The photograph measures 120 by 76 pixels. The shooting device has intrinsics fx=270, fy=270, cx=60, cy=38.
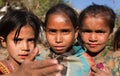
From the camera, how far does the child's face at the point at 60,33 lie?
213 centimetres

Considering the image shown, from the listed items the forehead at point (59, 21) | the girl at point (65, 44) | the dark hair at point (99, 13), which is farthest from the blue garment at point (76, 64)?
the dark hair at point (99, 13)

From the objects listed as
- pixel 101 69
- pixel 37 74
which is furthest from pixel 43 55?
pixel 37 74

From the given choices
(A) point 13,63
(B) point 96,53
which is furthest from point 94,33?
(A) point 13,63

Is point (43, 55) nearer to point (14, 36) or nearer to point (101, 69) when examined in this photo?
point (14, 36)

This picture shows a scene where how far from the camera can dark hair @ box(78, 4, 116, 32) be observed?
2.38m

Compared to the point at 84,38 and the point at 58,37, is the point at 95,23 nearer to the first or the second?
the point at 84,38

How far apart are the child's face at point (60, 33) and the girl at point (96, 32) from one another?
133mm

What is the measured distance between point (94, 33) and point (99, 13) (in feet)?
0.77

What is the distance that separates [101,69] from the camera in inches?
63.0

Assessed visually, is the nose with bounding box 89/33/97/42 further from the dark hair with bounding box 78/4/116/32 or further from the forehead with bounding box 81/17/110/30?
the dark hair with bounding box 78/4/116/32

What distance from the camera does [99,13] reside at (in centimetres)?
240

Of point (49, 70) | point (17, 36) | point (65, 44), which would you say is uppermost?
point (49, 70)

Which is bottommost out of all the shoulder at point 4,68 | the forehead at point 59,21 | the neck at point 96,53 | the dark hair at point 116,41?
the dark hair at point 116,41

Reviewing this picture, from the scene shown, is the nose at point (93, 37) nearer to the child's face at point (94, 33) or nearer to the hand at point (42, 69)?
the child's face at point (94, 33)
